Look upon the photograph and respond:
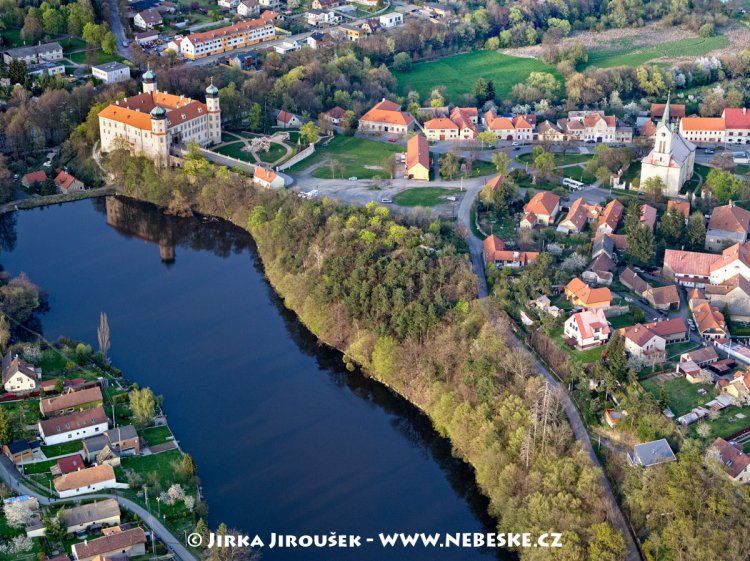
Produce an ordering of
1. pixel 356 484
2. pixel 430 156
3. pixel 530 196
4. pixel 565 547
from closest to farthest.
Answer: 1. pixel 565 547
2. pixel 356 484
3. pixel 530 196
4. pixel 430 156

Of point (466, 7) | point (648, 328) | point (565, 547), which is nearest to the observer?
point (565, 547)

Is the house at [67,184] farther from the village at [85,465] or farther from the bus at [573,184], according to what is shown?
the bus at [573,184]

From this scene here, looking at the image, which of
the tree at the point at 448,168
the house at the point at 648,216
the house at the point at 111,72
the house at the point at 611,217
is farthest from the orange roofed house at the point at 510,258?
the house at the point at 111,72

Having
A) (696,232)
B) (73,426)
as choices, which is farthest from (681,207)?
(73,426)

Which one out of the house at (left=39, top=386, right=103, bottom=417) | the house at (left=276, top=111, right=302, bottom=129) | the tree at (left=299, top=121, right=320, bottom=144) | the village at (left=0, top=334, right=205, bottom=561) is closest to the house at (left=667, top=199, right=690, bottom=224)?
the tree at (left=299, top=121, right=320, bottom=144)

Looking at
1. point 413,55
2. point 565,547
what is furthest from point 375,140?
point 565,547

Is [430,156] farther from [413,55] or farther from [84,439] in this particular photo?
[84,439]

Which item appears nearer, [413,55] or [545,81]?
[545,81]
